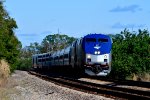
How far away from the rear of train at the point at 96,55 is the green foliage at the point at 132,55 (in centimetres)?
394

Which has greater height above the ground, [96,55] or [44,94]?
[96,55]

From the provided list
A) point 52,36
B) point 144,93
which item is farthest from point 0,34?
point 52,36

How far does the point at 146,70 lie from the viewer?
1585 inches

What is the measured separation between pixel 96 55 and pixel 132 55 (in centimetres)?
691

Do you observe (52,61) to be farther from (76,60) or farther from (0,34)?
(76,60)

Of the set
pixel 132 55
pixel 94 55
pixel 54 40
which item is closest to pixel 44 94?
pixel 94 55

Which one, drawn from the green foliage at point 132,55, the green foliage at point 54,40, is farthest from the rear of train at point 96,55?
the green foliage at point 54,40

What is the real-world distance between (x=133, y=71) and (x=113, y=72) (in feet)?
11.6

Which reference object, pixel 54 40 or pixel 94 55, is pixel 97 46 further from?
pixel 54 40

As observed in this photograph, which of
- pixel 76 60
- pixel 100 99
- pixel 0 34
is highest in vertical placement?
pixel 0 34

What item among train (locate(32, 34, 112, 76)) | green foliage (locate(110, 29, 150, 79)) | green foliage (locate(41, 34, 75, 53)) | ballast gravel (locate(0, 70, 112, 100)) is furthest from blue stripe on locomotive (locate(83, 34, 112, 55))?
green foliage (locate(41, 34, 75, 53))

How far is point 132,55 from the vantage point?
4250 centimetres

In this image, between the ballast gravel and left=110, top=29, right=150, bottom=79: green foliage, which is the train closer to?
left=110, top=29, right=150, bottom=79: green foliage

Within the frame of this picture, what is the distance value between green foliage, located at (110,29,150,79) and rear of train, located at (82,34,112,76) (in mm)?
3937
